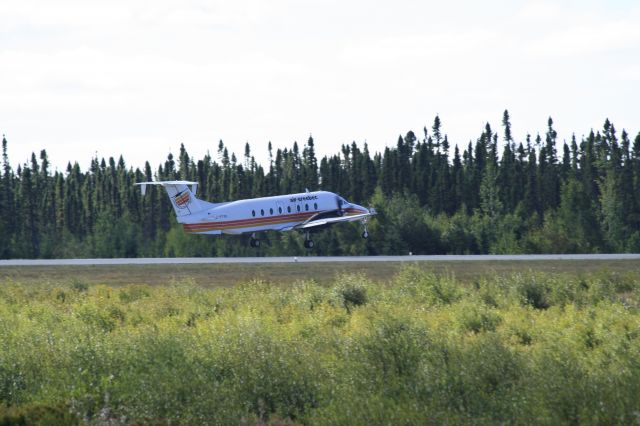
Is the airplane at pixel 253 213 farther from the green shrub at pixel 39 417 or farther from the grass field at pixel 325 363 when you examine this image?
the green shrub at pixel 39 417

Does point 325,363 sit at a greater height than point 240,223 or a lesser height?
lesser

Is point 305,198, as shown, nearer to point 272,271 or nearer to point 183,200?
point 183,200

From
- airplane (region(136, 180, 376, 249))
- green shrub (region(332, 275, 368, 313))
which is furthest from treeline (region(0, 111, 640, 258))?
green shrub (region(332, 275, 368, 313))

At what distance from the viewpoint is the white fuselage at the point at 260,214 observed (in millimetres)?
56750

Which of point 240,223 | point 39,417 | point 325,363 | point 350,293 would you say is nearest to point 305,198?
point 240,223

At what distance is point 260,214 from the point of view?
57906 mm

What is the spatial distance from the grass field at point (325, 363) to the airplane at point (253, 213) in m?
26.0

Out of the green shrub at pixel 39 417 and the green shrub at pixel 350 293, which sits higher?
the green shrub at pixel 350 293

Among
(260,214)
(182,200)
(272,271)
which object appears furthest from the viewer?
(260,214)

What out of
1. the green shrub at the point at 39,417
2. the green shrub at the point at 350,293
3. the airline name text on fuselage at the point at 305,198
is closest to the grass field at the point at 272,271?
the green shrub at the point at 350,293

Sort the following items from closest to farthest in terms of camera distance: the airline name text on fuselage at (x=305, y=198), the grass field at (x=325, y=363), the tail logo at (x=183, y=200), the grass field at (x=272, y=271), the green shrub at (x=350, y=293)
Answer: the grass field at (x=325, y=363) < the green shrub at (x=350, y=293) < the grass field at (x=272, y=271) < the tail logo at (x=183, y=200) < the airline name text on fuselage at (x=305, y=198)

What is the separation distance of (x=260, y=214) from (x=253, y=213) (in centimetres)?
52

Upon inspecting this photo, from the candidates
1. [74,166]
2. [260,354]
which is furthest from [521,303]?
[74,166]

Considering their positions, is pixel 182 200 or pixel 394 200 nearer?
pixel 182 200
